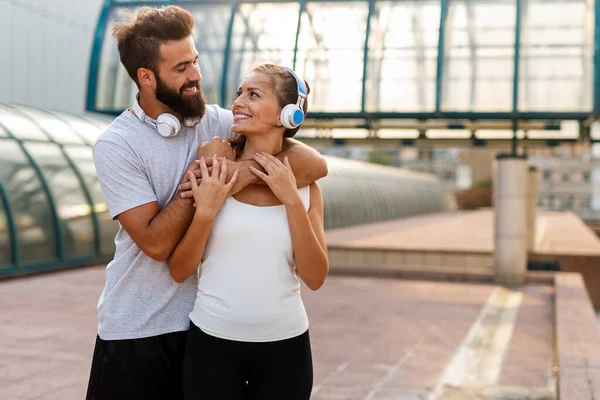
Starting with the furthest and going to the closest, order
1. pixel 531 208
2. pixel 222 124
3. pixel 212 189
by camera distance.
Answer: pixel 531 208
pixel 222 124
pixel 212 189

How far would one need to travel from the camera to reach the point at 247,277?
2.58m

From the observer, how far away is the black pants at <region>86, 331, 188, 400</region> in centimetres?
272

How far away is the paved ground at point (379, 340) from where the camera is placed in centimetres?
640

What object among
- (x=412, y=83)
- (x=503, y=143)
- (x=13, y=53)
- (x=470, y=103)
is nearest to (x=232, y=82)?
(x=412, y=83)

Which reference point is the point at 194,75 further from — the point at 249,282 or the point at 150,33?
the point at 249,282

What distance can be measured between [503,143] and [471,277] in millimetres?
3544

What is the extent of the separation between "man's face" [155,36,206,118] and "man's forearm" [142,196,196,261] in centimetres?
33

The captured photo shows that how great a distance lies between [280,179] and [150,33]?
633 mm

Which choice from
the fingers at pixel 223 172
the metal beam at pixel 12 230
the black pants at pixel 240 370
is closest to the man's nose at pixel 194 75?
the fingers at pixel 223 172

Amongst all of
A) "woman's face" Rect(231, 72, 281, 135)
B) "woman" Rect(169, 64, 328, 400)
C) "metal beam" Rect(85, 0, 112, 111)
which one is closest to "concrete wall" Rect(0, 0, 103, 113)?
"metal beam" Rect(85, 0, 112, 111)

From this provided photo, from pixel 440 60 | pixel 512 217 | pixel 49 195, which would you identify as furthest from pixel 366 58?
pixel 49 195

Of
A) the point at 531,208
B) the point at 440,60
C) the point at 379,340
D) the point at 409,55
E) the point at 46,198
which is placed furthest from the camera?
the point at 531,208

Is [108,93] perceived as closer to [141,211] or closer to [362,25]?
[362,25]

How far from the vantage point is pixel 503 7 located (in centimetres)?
1398
